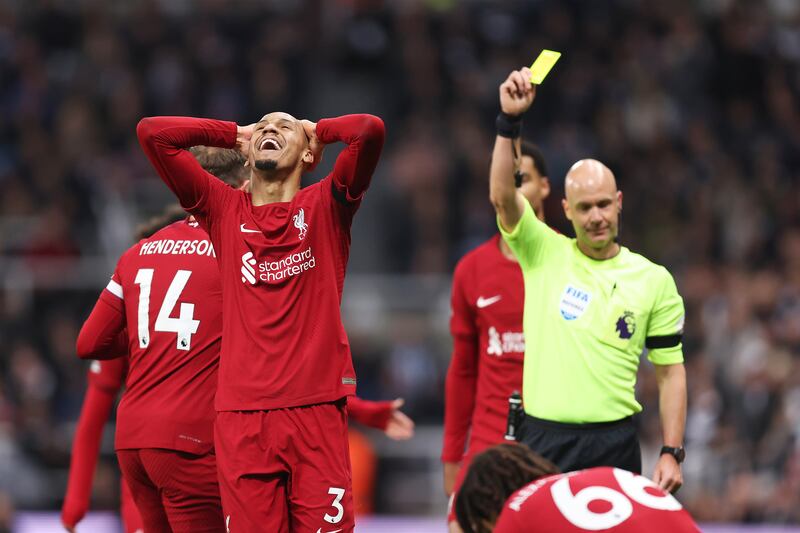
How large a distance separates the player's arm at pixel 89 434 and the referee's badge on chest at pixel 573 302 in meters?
2.37

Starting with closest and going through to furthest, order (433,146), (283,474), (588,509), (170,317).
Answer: (588,509), (283,474), (170,317), (433,146)

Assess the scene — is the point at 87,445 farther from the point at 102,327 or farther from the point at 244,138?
the point at 244,138

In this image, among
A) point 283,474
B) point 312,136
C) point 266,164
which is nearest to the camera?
point 283,474

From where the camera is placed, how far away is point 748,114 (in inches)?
582

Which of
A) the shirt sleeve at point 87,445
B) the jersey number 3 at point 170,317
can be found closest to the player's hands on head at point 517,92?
the jersey number 3 at point 170,317

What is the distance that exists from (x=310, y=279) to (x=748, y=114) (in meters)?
10.3

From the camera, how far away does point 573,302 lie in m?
6.17

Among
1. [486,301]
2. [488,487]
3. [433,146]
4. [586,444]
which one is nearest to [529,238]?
[486,301]

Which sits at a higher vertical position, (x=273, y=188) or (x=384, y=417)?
(x=273, y=188)

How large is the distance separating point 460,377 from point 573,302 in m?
1.38

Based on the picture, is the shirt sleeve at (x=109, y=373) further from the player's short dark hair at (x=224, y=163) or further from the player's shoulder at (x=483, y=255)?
the player's shoulder at (x=483, y=255)

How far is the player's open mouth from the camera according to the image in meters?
5.66

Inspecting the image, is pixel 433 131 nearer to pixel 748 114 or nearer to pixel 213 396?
pixel 748 114

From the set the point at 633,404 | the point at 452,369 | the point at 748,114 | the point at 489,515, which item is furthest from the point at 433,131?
the point at 489,515
